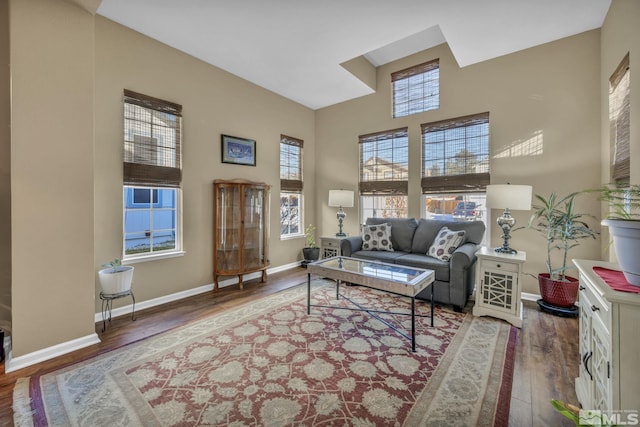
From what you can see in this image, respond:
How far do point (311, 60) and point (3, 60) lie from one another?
9.88 feet

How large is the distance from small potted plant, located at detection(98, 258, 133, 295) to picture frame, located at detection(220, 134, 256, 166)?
195 cm

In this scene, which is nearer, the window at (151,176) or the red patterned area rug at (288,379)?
the red patterned area rug at (288,379)

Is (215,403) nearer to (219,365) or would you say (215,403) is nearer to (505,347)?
(219,365)

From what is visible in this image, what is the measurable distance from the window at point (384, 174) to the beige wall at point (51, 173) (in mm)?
3910

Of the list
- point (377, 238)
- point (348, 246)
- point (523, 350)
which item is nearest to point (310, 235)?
point (348, 246)

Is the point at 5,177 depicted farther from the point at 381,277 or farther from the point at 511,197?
the point at 511,197

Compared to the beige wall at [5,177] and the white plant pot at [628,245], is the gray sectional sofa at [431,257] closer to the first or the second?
the white plant pot at [628,245]

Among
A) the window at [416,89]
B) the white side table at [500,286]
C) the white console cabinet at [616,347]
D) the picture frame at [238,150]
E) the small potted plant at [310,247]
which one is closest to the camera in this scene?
the white console cabinet at [616,347]

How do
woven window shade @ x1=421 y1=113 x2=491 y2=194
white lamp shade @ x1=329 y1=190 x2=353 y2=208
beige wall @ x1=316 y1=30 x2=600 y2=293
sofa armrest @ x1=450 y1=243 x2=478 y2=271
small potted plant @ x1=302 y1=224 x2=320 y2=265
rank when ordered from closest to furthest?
sofa armrest @ x1=450 y1=243 x2=478 y2=271, beige wall @ x1=316 y1=30 x2=600 y2=293, woven window shade @ x1=421 y1=113 x2=491 y2=194, white lamp shade @ x1=329 y1=190 x2=353 y2=208, small potted plant @ x1=302 y1=224 x2=320 y2=265

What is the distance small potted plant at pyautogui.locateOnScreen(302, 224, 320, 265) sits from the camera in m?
5.19

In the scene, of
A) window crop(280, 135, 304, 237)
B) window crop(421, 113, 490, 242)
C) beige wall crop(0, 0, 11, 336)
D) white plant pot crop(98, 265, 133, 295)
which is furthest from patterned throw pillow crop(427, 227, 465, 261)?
beige wall crop(0, 0, 11, 336)

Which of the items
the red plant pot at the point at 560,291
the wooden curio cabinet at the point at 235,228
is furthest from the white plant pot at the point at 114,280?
the red plant pot at the point at 560,291

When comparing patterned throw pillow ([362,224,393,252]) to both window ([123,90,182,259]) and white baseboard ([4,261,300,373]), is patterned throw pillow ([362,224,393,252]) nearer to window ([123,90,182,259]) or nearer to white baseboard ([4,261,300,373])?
window ([123,90,182,259])

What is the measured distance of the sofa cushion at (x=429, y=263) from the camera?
3.19m
